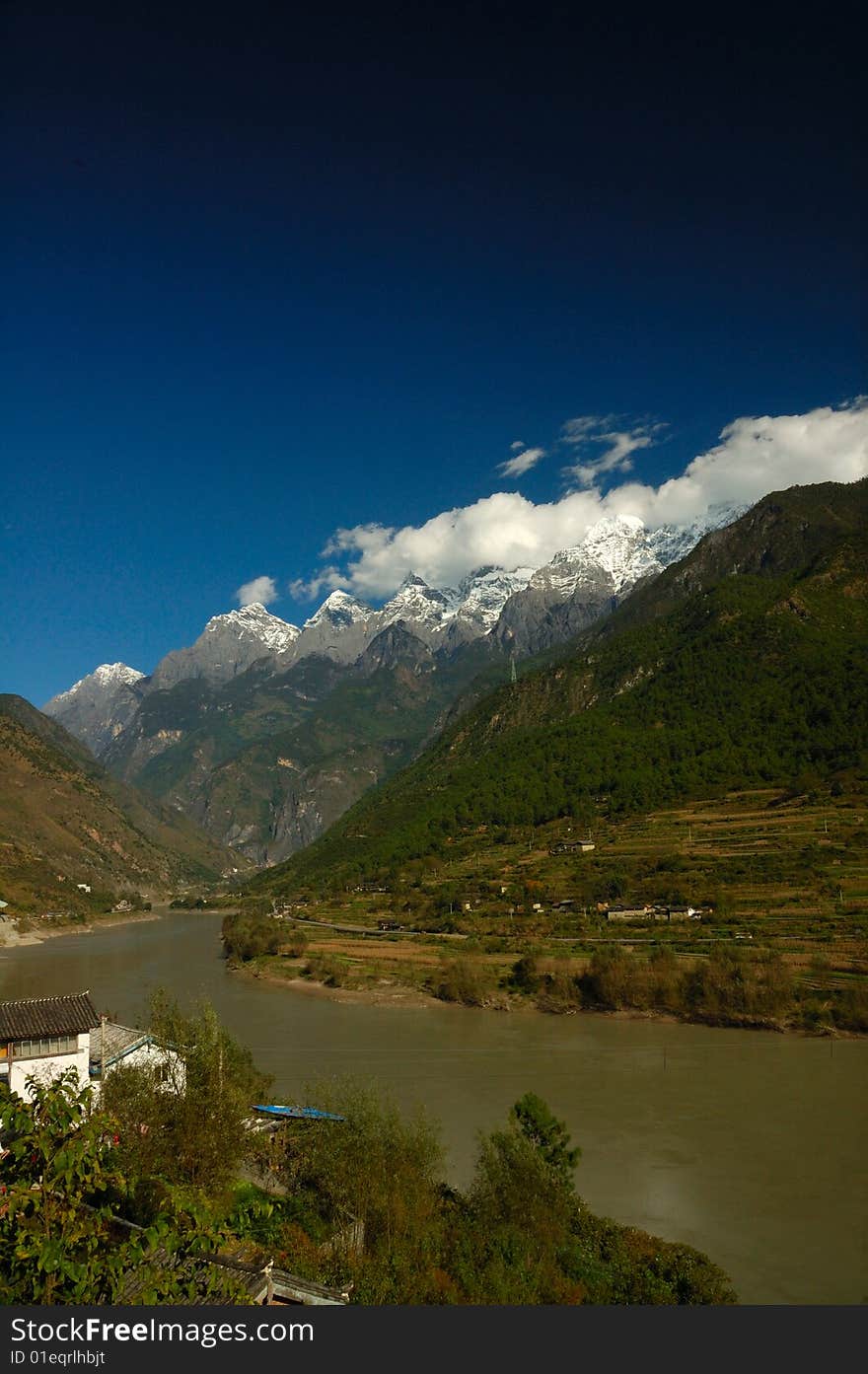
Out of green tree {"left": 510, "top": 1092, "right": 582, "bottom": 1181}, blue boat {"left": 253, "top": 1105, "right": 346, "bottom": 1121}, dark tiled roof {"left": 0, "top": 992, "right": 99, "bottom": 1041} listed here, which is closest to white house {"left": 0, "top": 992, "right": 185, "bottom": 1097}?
dark tiled roof {"left": 0, "top": 992, "right": 99, "bottom": 1041}

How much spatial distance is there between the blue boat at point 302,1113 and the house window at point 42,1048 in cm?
467

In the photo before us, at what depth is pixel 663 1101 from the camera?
2595cm

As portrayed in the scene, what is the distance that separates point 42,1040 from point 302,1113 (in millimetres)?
5922

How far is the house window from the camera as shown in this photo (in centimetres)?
1752

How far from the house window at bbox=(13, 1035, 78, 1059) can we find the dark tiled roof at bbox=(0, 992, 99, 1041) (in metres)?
0.13

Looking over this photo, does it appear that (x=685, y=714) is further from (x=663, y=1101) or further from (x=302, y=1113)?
(x=302, y=1113)

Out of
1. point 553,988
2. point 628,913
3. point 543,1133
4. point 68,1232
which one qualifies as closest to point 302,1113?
point 543,1133

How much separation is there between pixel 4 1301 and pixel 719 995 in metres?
37.4

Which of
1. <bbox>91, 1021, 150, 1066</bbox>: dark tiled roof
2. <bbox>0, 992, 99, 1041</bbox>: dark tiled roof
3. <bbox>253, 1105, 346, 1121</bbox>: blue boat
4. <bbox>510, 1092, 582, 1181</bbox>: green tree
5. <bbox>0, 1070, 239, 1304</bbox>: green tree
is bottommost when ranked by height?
<bbox>510, 1092, 582, 1181</bbox>: green tree

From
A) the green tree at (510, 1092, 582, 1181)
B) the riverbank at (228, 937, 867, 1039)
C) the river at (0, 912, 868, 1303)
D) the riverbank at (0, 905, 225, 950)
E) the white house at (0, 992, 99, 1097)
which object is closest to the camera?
the green tree at (510, 1092, 582, 1181)

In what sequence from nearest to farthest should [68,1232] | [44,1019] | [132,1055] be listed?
[68,1232]
[44,1019]
[132,1055]

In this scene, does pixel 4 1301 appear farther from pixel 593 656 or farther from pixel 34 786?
pixel 34 786

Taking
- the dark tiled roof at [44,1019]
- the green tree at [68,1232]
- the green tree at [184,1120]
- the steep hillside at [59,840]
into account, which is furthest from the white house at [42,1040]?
the steep hillside at [59,840]

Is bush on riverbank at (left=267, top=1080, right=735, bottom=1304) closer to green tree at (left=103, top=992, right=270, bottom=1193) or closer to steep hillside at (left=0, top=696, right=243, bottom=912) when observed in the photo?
green tree at (left=103, top=992, right=270, bottom=1193)
